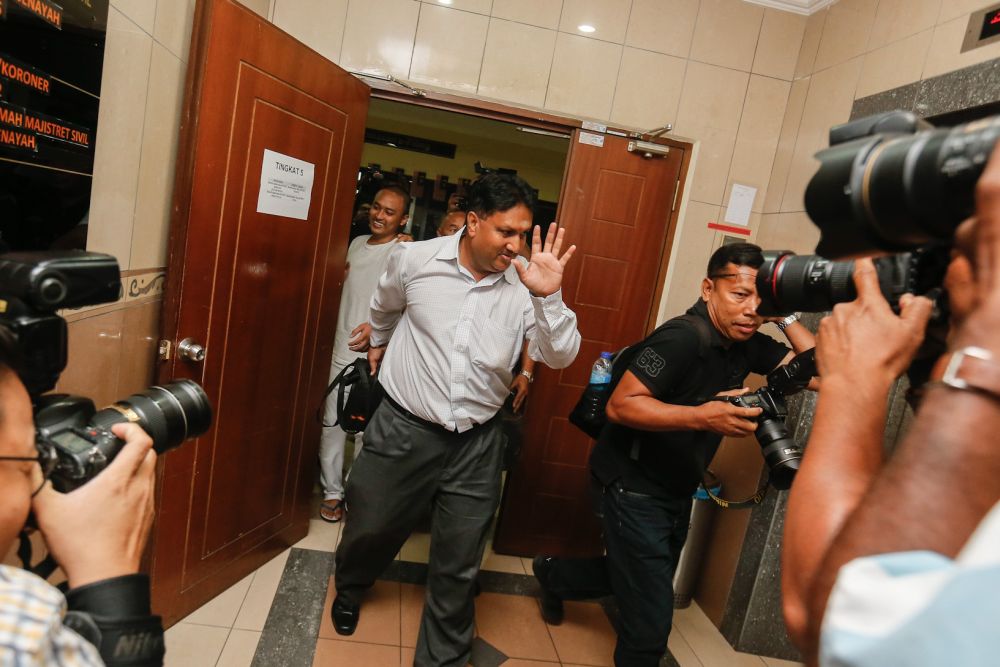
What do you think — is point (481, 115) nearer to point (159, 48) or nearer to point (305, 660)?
point (159, 48)

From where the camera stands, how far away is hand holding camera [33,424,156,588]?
746 mm

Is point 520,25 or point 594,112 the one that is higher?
point 520,25

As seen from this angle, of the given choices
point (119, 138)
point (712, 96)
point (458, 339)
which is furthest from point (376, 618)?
point (712, 96)

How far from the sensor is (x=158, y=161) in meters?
1.82

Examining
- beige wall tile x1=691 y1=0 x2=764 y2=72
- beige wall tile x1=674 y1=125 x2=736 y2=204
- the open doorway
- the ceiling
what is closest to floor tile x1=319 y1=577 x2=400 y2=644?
beige wall tile x1=674 y1=125 x2=736 y2=204

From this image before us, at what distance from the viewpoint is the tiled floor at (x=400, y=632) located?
2.03 meters

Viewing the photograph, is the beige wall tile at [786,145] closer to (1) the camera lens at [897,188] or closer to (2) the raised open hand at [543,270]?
(2) the raised open hand at [543,270]

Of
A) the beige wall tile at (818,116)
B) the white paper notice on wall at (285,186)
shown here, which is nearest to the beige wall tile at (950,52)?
the beige wall tile at (818,116)

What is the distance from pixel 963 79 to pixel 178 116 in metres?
2.39

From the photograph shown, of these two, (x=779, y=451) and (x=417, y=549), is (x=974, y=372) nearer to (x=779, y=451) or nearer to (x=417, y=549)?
(x=779, y=451)

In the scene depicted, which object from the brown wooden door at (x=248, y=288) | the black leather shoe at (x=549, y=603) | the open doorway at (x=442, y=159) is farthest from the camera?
the open doorway at (x=442, y=159)

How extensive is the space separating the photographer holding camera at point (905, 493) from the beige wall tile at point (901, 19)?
1941mm

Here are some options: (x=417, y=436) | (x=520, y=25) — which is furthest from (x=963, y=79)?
(x=417, y=436)

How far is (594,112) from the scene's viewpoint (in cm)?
279
